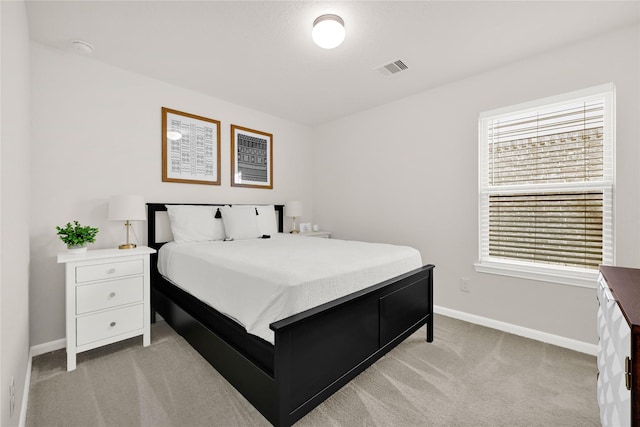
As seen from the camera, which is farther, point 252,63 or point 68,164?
point 252,63

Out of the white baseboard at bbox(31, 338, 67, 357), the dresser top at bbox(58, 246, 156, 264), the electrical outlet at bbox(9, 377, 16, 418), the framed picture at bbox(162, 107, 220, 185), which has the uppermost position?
the framed picture at bbox(162, 107, 220, 185)

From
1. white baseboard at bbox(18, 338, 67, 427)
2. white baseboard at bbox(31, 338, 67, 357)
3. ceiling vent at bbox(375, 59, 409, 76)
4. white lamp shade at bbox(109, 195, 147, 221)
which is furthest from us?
ceiling vent at bbox(375, 59, 409, 76)

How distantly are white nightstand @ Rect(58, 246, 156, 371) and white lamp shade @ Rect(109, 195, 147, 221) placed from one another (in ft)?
0.92

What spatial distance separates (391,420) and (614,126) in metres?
2.68

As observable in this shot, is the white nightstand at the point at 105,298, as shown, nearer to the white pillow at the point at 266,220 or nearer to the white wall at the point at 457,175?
the white pillow at the point at 266,220

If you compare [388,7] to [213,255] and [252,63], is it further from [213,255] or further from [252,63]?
[213,255]

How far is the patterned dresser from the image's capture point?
0.82m

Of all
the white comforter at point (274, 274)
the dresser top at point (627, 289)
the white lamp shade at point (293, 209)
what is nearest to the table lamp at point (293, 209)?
the white lamp shade at point (293, 209)

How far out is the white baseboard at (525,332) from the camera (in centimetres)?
227

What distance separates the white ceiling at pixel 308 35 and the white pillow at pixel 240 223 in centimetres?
138

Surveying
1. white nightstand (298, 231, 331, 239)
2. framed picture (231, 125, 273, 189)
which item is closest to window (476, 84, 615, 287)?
white nightstand (298, 231, 331, 239)

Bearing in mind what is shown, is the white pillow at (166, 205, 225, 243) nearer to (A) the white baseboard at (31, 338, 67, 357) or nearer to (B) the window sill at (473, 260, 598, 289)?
(A) the white baseboard at (31, 338, 67, 357)

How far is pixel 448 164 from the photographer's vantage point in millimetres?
3041

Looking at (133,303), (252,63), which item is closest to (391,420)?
(133,303)
